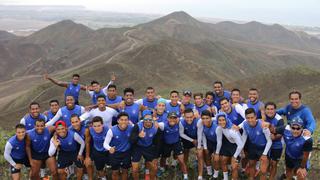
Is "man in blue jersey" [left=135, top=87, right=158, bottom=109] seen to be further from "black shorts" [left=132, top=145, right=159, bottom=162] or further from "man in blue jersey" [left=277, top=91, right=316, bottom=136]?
"man in blue jersey" [left=277, top=91, right=316, bottom=136]

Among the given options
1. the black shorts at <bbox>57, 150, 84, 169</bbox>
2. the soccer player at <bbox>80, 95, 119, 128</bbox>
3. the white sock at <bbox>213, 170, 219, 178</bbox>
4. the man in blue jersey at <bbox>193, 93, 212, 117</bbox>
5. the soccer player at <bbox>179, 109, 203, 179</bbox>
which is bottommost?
the white sock at <bbox>213, 170, 219, 178</bbox>

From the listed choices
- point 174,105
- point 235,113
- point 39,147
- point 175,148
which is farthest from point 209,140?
point 39,147

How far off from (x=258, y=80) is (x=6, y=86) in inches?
1396

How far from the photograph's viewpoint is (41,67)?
65.1m

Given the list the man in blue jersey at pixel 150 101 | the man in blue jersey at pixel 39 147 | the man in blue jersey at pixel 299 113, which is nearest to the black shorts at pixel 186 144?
the man in blue jersey at pixel 150 101

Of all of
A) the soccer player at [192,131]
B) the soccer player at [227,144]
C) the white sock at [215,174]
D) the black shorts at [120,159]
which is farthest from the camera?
the white sock at [215,174]

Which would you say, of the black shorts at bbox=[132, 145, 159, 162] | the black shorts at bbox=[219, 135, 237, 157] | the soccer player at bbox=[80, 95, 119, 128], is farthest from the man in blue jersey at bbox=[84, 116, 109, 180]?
the black shorts at bbox=[219, 135, 237, 157]

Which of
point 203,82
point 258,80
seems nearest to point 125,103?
point 258,80

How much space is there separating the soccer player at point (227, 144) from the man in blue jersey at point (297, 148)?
4.11 ft

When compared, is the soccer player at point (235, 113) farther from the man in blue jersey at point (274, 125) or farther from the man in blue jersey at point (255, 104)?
the man in blue jersey at point (274, 125)

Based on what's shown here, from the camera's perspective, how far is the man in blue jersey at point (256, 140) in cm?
973

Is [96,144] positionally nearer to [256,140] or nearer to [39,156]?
[39,156]

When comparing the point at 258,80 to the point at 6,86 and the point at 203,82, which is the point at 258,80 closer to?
the point at 203,82

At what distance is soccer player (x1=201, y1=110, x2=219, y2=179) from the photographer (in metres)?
10.2
